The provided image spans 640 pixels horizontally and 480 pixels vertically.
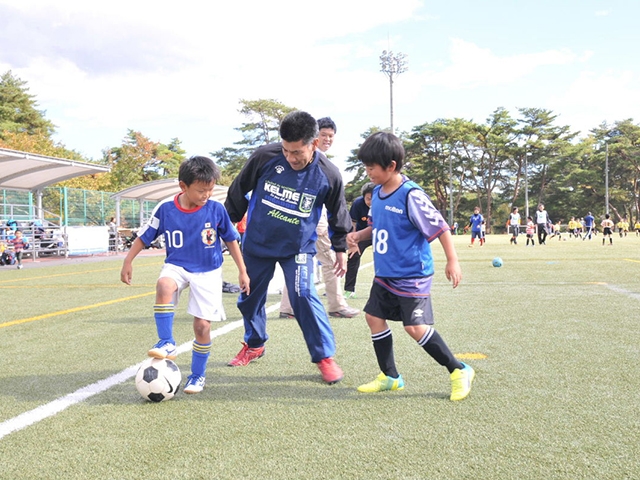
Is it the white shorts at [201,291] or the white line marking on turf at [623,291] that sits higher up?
the white shorts at [201,291]

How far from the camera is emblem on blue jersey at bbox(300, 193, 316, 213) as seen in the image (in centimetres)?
388

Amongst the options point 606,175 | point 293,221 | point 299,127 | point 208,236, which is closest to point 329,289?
point 293,221

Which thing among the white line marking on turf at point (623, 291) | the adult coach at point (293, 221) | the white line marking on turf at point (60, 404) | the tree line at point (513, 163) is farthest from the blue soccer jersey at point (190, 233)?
the tree line at point (513, 163)

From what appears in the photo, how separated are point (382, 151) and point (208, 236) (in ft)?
4.08

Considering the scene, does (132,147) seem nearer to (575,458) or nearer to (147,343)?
→ (147,343)

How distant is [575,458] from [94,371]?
3.13 m

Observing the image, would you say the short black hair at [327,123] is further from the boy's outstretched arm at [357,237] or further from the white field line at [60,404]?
the white field line at [60,404]

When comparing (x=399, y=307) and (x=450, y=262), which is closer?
(x=450, y=262)

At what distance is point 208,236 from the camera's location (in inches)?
147

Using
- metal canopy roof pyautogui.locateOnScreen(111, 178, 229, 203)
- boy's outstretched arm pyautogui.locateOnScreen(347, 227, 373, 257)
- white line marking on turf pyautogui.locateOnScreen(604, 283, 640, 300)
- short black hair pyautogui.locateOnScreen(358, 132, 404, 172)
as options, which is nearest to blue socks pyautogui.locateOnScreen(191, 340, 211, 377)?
boy's outstretched arm pyautogui.locateOnScreen(347, 227, 373, 257)

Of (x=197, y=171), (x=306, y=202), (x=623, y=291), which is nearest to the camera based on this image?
(x=197, y=171)

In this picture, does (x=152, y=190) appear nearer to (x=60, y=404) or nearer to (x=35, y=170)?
(x=35, y=170)

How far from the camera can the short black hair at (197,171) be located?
3549 millimetres

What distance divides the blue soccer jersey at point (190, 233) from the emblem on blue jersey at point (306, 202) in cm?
54
